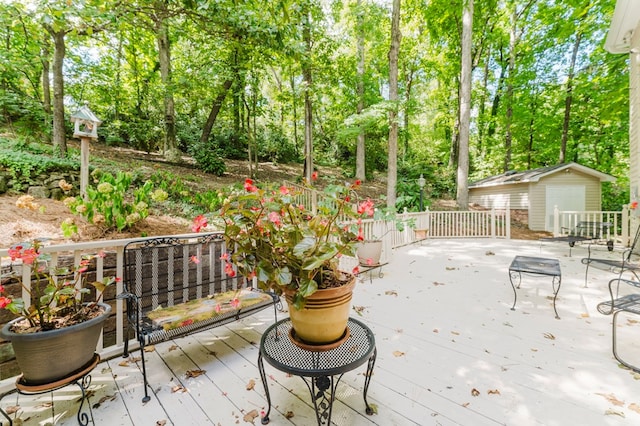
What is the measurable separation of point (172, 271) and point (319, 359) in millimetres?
1791

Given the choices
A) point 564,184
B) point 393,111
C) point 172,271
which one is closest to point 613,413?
point 172,271

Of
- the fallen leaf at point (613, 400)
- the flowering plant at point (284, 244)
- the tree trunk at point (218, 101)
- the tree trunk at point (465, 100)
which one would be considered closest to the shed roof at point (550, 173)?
the tree trunk at point (465, 100)

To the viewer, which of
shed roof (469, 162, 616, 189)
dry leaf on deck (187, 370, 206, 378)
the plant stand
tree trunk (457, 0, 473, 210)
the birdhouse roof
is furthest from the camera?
shed roof (469, 162, 616, 189)

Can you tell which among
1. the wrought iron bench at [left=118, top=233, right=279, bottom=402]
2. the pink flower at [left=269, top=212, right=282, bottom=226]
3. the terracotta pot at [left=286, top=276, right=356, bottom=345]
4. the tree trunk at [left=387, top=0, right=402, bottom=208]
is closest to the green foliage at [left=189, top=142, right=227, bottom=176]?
the tree trunk at [left=387, top=0, right=402, bottom=208]

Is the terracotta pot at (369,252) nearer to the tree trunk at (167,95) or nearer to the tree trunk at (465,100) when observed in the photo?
the tree trunk at (167,95)

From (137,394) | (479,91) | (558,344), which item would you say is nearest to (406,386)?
(558,344)

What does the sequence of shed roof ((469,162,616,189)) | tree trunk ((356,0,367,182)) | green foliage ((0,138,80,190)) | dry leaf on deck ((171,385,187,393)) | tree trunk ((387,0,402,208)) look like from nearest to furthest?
dry leaf on deck ((171,385,187,393)) < green foliage ((0,138,80,190)) < tree trunk ((387,0,402,208)) < shed roof ((469,162,616,189)) < tree trunk ((356,0,367,182))

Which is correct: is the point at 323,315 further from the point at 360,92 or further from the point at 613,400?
the point at 360,92

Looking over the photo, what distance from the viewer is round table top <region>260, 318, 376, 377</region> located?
1387 millimetres

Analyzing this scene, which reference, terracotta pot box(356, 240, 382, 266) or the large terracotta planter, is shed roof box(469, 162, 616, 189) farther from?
the large terracotta planter

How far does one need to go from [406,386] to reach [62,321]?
219cm

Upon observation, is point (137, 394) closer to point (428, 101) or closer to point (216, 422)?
point (216, 422)

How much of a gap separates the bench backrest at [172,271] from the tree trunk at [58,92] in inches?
177

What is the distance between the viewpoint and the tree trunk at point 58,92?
4996mm
